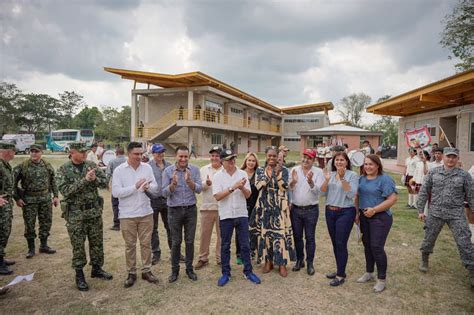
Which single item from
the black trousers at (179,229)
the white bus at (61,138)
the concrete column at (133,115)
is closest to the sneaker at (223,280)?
the black trousers at (179,229)

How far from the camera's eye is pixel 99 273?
3912 millimetres

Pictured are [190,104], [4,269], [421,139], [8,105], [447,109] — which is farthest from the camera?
[8,105]

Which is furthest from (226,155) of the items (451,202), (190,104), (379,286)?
(190,104)

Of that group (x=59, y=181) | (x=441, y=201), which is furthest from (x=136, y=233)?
(x=441, y=201)

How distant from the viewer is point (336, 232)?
3.67 m

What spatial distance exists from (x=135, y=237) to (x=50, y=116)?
66.9 metres

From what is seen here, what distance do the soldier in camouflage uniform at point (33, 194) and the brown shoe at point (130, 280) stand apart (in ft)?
6.50

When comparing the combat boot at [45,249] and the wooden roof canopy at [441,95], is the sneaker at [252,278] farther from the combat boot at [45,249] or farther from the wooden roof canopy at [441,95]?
the wooden roof canopy at [441,95]

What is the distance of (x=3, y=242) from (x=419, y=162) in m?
8.86

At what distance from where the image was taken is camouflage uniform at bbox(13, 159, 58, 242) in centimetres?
450

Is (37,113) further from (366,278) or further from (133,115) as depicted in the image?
(366,278)

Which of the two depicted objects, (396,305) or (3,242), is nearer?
(396,305)

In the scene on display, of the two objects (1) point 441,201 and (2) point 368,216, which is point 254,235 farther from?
(1) point 441,201

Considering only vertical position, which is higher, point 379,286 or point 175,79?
point 175,79
